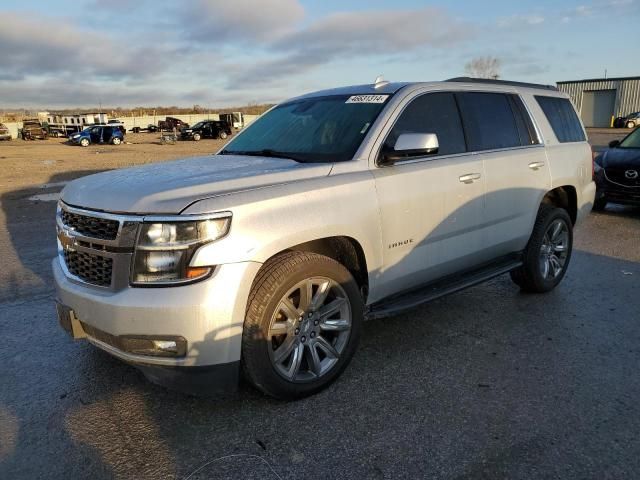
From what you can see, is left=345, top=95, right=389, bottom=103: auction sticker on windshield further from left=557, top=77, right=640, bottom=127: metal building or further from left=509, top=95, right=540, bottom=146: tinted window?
left=557, top=77, right=640, bottom=127: metal building

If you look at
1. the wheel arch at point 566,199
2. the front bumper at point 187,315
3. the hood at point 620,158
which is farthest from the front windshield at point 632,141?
the front bumper at point 187,315

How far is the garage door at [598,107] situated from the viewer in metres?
48.1

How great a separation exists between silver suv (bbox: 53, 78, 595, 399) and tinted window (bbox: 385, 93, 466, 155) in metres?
0.01

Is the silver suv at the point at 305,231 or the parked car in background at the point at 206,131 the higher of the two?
the parked car in background at the point at 206,131

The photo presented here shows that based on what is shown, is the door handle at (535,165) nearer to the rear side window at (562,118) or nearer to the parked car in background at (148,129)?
the rear side window at (562,118)

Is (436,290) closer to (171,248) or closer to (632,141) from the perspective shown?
(171,248)

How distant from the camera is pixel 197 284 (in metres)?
2.59

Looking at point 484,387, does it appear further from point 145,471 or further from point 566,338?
point 145,471

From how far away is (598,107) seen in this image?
161 ft

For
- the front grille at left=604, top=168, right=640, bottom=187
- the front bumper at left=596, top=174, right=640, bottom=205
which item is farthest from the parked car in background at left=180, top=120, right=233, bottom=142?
the front grille at left=604, top=168, right=640, bottom=187

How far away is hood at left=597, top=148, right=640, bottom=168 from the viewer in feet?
29.4

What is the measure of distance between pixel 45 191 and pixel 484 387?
1307 cm

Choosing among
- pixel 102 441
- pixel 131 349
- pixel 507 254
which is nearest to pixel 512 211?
pixel 507 254

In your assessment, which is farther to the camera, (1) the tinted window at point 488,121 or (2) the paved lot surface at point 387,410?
(1) the tinted window at point 488,121
